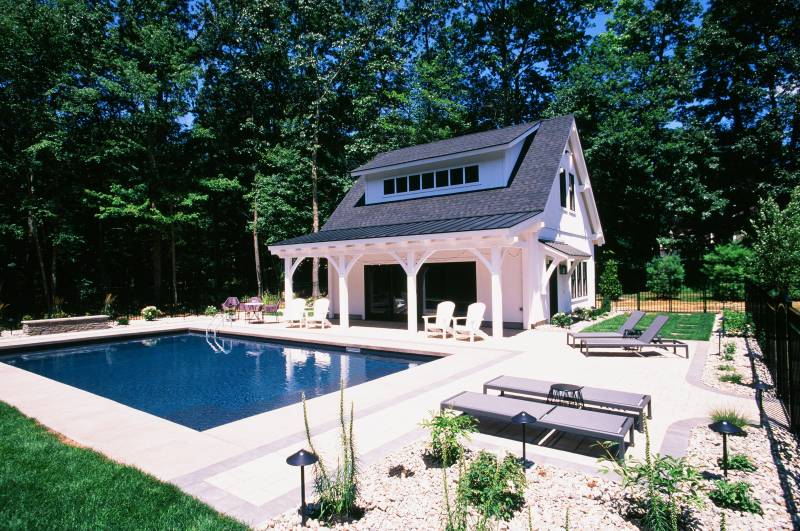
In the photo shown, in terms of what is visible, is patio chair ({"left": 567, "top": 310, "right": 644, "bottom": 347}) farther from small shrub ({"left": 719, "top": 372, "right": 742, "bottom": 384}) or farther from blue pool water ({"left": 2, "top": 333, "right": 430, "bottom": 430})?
blue pool water ({"left": 2, "top": 333, "right": 430, "bottom": 430})

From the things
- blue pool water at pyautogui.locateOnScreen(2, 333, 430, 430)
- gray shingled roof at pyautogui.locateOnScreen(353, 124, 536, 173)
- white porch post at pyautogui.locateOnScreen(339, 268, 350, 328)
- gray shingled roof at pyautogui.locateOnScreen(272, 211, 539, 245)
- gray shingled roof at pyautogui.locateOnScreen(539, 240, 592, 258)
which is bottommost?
blue pool water at pyautogui.locateOnScreen(2, 333, 430, 430)

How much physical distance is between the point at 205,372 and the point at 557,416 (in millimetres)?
9316

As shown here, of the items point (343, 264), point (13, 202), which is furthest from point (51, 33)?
point (343, 264)

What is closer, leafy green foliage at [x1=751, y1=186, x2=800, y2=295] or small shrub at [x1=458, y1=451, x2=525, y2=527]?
small shrub at [x1=458, y1=451, x2=525, y2=527]

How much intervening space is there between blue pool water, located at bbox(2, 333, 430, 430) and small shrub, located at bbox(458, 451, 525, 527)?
16.7 feet

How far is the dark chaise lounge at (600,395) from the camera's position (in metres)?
5.84

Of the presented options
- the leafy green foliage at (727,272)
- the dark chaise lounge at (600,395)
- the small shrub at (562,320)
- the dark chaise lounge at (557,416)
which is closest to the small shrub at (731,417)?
the dark chaise lounge at (600,395)

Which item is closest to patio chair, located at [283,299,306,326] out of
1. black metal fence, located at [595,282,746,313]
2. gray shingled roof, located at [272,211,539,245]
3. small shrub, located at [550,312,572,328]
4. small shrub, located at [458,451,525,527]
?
gray shingled roof, located at [272,211,539,245]

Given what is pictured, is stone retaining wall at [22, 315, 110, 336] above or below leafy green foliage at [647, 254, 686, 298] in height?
below

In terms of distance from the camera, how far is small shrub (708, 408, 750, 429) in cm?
593

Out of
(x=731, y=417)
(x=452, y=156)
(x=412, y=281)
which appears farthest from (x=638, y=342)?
(x=452, y=156)

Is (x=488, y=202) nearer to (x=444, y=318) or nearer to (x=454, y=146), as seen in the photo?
(x=454, y=146)

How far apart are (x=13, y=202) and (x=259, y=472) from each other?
24.6m

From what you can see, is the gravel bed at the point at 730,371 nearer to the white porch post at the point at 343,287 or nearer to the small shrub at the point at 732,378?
the small shrub at the point at 732,378
